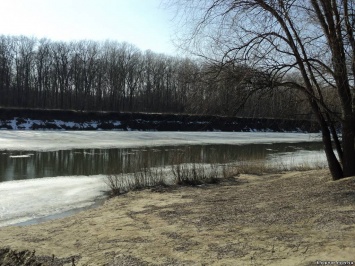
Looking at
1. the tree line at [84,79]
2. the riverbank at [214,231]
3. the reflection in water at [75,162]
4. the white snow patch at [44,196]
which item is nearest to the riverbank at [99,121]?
the tree line at [84,79]

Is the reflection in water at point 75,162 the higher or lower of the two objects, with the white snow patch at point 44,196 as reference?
higher

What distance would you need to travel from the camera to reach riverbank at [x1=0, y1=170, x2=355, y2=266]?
4984 millimetres

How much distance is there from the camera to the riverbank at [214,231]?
4.98m

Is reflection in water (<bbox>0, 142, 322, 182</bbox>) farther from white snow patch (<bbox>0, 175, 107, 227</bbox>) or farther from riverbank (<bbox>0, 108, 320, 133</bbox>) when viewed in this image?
riverbank (<bbox>0, 108, 320, 133</bbox>)

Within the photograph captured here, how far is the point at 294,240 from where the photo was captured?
5.23 m

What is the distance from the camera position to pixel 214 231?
20.5ft

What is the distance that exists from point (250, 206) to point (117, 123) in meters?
44.7

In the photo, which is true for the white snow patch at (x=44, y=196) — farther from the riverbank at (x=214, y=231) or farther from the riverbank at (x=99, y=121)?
the riverbank at (x=99, y=121)

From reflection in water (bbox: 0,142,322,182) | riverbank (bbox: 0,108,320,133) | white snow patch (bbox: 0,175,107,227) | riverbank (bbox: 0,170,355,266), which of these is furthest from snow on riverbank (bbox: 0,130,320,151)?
riverbank (bbox: 0,170,355,266)

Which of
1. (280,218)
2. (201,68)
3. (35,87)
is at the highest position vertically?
(35,87)

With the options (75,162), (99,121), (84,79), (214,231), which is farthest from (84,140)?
(84,79)

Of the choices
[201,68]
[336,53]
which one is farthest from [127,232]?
[336,53]

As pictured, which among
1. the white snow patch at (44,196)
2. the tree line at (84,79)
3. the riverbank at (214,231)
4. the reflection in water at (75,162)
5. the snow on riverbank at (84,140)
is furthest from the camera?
the tree line at (84,79)

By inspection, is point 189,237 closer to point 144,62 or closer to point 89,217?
point 89,217
